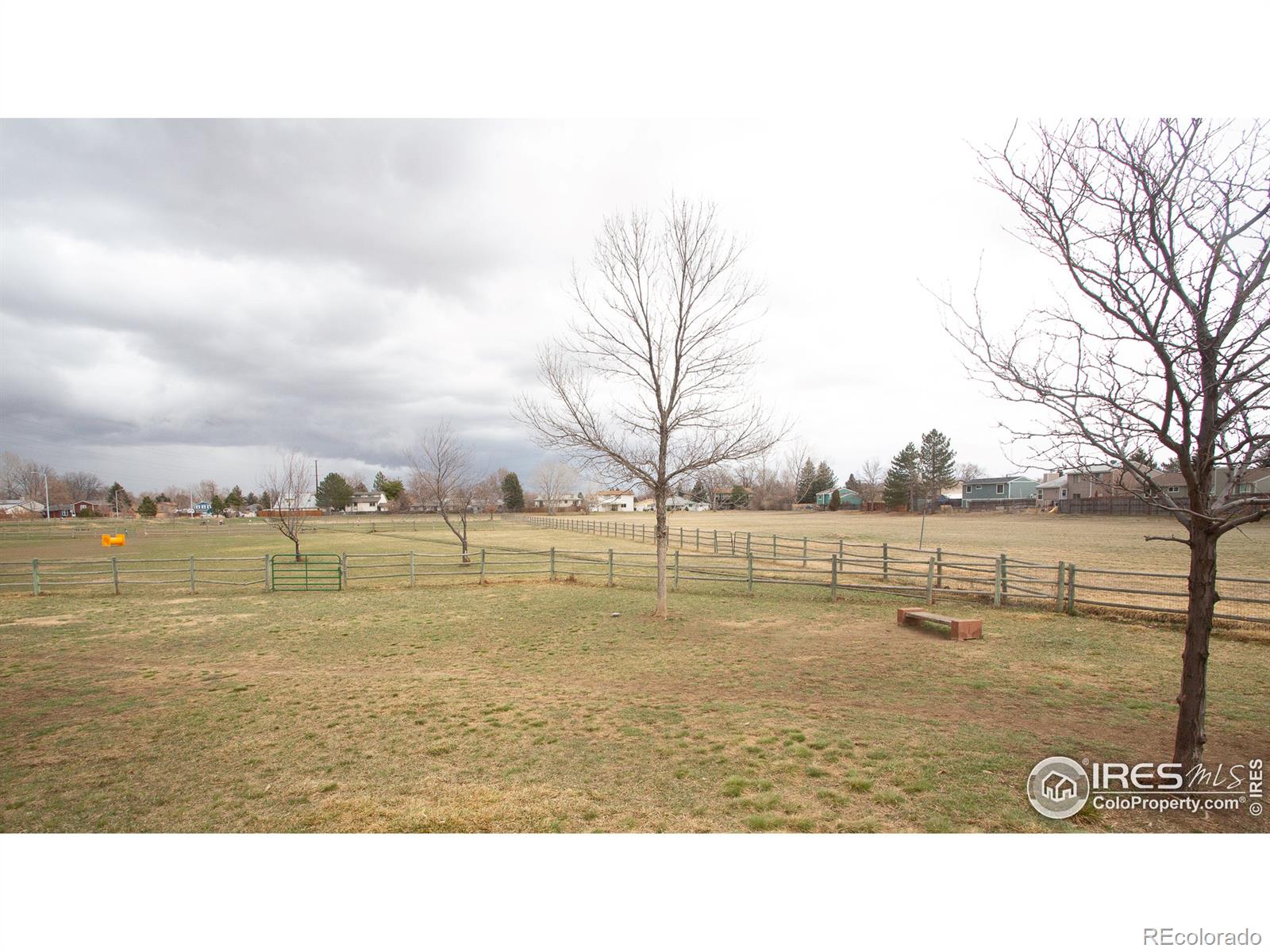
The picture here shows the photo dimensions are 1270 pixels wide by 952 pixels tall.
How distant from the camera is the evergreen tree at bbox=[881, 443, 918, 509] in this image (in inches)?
2274

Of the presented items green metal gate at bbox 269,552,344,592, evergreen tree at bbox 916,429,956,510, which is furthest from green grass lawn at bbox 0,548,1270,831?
evergreen tree at bbox 916,429,956,510

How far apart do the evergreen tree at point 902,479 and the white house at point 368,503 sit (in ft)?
284

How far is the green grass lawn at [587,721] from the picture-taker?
13.3 feet

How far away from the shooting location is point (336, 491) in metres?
97.4

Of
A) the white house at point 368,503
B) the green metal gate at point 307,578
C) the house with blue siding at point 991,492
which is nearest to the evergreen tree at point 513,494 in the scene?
the white house at point 368,503

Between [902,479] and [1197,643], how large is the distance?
204 feet

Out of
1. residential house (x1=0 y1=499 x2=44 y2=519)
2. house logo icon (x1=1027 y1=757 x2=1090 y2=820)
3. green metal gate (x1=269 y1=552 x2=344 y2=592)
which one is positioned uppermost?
residential house (x1=0 y1=499 x2=44 y2=519)

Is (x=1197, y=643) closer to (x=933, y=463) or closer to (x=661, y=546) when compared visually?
(x=661, y=546)

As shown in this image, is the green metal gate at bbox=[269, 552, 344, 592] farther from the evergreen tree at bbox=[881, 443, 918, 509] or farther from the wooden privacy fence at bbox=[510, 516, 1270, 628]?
the evergreen tree at bbox=[881, 443, 918, 509]

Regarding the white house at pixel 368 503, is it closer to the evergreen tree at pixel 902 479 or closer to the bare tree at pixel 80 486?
the bare tree at pixel 80 486

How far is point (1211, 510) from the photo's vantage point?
3.88 m

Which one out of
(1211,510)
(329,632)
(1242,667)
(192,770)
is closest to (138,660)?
(329,632)

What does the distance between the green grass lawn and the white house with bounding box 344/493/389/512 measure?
333ft

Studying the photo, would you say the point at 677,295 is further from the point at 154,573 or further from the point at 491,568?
the point at 154,573
